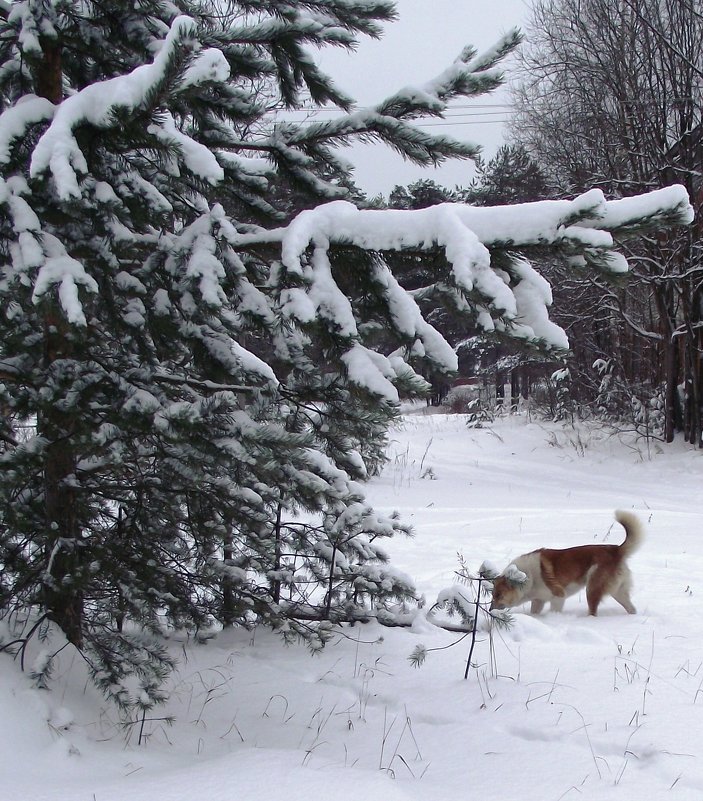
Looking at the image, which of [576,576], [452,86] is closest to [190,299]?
[452,86]

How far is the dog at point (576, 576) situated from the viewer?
15.3 feet

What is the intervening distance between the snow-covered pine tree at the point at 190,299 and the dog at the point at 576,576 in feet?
5.11

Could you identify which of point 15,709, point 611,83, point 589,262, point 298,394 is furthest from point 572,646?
point 611,83

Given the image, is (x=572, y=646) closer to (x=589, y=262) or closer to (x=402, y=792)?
(x=402, y=792)

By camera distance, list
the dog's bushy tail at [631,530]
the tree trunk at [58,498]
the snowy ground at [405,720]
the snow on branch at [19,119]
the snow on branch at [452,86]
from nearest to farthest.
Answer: the snowy ground at [405,720] → the snow on branch at [19,119] → the tree trunk at [58,498] → the snow on branch at [452,86] → the dog's bushy tail at [631,530]

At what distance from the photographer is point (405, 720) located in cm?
309

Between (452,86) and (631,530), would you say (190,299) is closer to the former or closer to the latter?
(452,86)

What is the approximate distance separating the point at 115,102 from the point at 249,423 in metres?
1.23

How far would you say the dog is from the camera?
465 cm

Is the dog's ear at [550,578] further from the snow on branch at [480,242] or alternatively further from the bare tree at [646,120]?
the bare tree at [646,120]

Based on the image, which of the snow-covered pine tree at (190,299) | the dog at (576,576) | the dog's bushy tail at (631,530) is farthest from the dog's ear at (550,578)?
the snow-covered pine tree at (190,299)

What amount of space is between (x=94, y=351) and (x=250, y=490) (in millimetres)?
1018

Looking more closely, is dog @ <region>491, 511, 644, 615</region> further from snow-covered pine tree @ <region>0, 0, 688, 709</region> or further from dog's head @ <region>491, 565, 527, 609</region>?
snow-covered pine tree @ <region>0, 0, 688, 709</region>

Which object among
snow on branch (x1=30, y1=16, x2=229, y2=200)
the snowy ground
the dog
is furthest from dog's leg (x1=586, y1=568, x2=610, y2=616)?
snow on branch (x1=30, y1=16, x2=229, y2=200)
